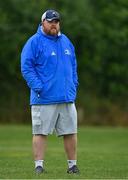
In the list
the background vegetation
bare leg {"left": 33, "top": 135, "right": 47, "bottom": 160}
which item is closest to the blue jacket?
bare leg {"left": 33, "top": 135, "right": 47, "bottom": 160}

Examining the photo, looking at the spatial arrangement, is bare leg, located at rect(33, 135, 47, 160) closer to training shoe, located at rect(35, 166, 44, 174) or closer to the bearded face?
training shoe, located at rect(35, 166, 44, 174)

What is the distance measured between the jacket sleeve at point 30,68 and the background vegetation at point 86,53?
2349 centimetres

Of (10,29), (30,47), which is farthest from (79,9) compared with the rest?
(30,47)

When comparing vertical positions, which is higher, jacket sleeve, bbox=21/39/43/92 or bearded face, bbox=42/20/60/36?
bearded face, bbox=42/20/60/36

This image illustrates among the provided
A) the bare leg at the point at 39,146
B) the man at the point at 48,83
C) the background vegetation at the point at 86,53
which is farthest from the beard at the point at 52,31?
the background vegetation at the point at 86,53

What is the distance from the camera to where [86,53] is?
37188 mm

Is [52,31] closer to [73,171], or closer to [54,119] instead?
[54,119]

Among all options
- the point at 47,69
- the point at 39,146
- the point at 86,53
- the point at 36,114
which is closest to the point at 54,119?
the point at 36,114

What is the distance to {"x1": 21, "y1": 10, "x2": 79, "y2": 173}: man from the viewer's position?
433 inches

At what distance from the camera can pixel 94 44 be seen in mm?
37188

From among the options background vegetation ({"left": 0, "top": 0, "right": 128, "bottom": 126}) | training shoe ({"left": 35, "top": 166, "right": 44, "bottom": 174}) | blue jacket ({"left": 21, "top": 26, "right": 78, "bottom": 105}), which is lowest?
background vegetation ({"left": 0, "top": 0, "right": 128, "bottom": 126})

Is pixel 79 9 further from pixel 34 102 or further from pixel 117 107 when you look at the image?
pixel 34 102

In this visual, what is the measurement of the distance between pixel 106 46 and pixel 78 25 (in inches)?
73.2

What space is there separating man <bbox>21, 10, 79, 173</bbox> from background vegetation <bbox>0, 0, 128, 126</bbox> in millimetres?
23459
